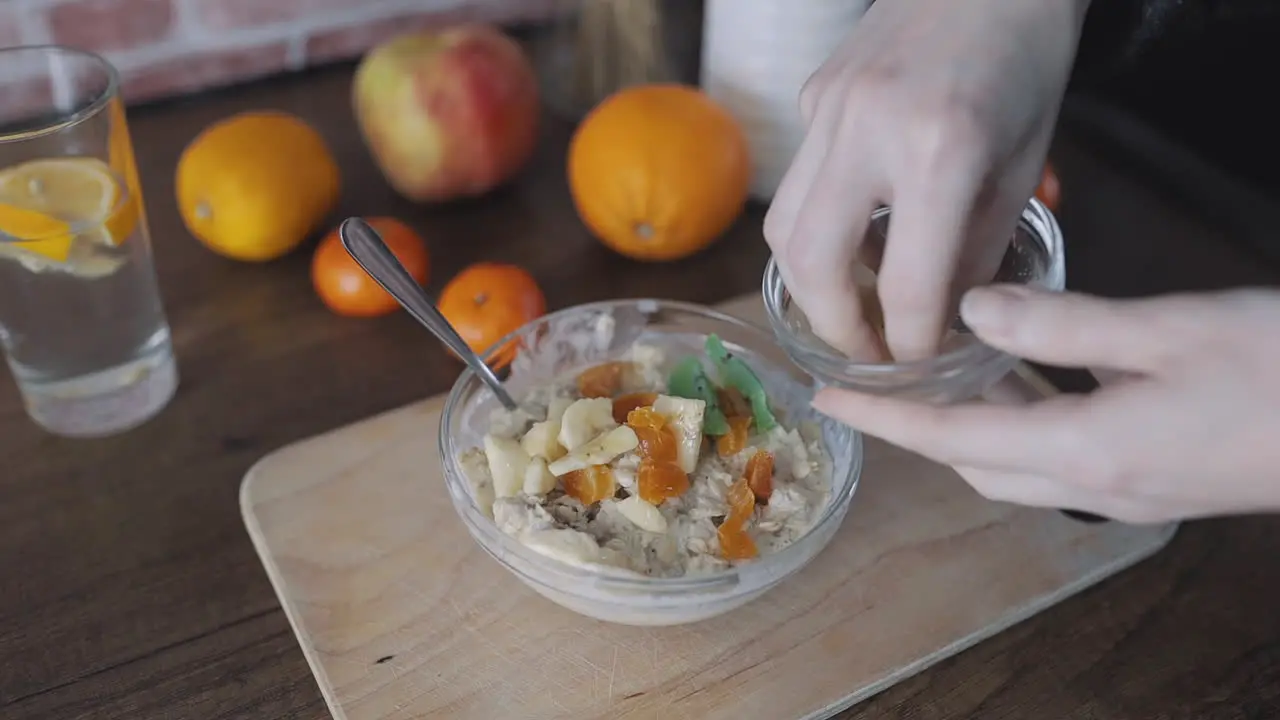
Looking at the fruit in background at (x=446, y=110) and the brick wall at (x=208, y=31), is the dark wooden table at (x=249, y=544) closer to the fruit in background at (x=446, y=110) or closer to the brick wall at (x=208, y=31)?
the fruit in background at (x=446, y=110)

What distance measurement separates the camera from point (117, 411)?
98 centimetres

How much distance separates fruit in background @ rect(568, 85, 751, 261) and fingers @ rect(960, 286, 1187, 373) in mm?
492

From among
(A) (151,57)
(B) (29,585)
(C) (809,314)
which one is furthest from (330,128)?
(C) (809,314)

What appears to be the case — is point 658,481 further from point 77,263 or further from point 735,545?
point 77,263

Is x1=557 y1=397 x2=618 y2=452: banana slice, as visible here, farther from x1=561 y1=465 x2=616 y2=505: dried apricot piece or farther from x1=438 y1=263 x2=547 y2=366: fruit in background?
x1=438 y1=263 x2=547 y2=366: fruit in background

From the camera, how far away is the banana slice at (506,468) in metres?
0.83

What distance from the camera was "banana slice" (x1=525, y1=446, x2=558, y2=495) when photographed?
2.70ft

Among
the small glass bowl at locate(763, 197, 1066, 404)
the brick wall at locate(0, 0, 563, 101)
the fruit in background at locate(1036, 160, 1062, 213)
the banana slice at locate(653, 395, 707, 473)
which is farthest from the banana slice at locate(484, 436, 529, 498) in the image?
the brick wall at locate(0, 0, 563, 101)

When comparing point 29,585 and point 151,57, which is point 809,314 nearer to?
point 29,585

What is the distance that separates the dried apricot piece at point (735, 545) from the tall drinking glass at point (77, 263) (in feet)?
1.73

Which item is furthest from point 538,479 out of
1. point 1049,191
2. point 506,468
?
point 1049,191

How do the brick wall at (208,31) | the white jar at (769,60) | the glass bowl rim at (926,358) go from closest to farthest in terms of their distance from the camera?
the glass bowl rim at (926,358)
the white jar at (769,60)
the brick wall at (208,31)

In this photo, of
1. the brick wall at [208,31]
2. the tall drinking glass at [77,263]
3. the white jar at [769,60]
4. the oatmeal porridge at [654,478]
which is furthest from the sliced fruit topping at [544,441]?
the brick wall at [208,31]

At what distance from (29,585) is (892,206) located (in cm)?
68
